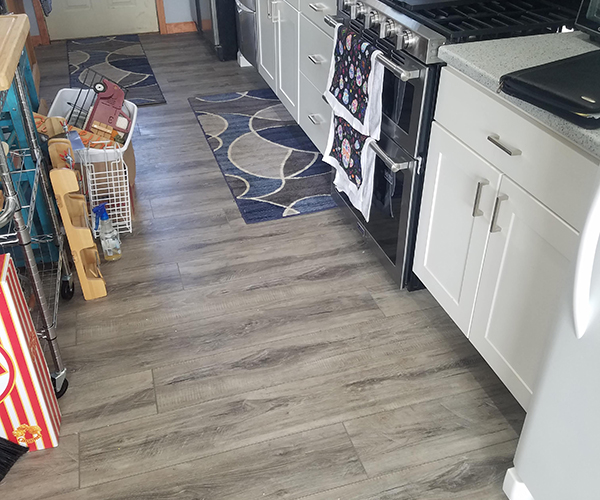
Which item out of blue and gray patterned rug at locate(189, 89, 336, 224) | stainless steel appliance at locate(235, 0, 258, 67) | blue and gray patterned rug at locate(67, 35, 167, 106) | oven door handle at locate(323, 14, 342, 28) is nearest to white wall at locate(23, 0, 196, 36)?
blue and gray patterned rug at locate(67, 35, 167, 106)

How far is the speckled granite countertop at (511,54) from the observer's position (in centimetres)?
150

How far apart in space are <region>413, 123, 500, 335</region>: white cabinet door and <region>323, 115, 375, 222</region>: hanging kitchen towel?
0.27 metres

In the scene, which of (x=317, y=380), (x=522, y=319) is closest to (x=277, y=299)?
(x=317, y=380)

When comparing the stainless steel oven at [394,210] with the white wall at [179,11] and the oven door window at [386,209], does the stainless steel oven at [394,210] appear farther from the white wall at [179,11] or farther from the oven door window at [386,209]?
the white wall at [179,11]

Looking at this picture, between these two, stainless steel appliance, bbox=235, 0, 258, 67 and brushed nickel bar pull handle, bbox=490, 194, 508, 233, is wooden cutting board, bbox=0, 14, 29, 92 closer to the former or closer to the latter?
brushed nickel bar pull handle, bbox=490, 194, 508, 233

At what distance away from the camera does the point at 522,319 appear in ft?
5.13

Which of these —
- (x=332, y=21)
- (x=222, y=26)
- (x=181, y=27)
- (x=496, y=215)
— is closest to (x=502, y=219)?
(x=496, y=215)

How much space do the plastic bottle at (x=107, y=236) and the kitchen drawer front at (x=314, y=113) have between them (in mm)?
1017

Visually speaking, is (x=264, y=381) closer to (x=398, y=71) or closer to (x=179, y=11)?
(x=398, y=71)

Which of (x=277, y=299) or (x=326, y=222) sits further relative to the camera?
(x=326, y=222)

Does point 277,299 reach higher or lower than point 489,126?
lower

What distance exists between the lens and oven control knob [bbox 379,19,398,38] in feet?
6.14

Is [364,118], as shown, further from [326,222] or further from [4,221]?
[4,221]

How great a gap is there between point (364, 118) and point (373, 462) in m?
1.11
